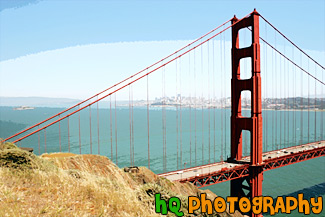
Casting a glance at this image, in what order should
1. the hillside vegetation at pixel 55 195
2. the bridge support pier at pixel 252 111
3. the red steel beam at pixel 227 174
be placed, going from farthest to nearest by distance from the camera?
the bridge support pier at pixel 252 111
the red steel beam at pixel 227 174
the hillside vegetation at pixel 55 195

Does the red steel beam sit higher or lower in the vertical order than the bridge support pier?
lower

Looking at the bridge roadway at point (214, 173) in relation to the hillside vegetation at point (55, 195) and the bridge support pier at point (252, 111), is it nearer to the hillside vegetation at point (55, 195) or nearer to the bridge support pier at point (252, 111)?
the bridge support pier at point (252, 111)

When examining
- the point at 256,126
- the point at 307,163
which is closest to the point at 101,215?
the point at 256,126

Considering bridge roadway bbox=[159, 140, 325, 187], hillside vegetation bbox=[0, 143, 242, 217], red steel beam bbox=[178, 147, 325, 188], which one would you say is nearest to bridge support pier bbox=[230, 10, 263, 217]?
bridge roadway bbox=[159, 140, 325, 187]

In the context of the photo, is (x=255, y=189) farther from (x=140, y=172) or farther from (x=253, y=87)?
(x=140, y=172)

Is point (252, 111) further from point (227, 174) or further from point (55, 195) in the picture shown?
point (55, 195)

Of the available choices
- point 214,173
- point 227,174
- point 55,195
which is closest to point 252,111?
point 227,174

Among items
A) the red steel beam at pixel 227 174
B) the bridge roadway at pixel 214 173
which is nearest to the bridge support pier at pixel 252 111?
the bridge roadway at pixel 214 173

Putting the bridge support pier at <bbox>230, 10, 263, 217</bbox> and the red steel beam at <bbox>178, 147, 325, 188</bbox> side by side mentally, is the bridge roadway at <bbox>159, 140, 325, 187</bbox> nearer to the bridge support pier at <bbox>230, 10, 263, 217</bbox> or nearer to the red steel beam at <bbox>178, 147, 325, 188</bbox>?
the red steel beam at <bbox>178, 147, 325, 188</bbox>
